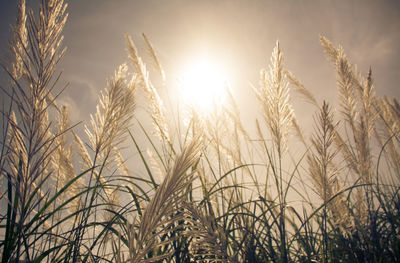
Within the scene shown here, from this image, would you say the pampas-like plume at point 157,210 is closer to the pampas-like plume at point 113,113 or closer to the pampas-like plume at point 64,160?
the pampas-like plume at point 113,113

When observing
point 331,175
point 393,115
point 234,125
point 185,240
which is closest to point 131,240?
point 185,240

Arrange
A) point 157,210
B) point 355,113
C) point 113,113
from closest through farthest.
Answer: point 157,210
point 113,113
point 355,113

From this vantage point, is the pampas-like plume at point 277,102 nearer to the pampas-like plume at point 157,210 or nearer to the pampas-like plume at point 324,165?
the pampas-like plume at point 324,165

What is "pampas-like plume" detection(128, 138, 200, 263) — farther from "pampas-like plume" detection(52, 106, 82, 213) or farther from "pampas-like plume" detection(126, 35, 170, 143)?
"pampas-like plume" detection(52, 106, 82, 213)

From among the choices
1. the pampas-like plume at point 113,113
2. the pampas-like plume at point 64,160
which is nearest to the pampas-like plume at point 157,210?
the pampas-like plume at point 113,113

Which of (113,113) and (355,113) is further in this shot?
(355,113)

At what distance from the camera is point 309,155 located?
181cm

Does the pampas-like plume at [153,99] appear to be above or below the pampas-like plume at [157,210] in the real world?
above

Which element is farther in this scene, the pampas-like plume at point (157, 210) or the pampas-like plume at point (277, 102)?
the pampas-like plume at point (277, 102)

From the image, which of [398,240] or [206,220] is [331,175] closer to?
[398,240]

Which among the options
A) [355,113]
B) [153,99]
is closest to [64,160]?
[153,99]

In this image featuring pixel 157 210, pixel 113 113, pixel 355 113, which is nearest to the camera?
pixel 157 210

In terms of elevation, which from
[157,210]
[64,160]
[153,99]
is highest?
[153,99]

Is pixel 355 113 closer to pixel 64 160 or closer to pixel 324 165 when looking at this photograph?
pixel 324 165
